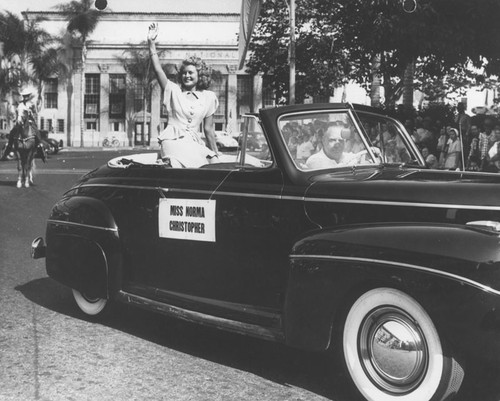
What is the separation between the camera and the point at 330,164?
458 cm

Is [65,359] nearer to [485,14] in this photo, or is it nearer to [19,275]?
[19,275]

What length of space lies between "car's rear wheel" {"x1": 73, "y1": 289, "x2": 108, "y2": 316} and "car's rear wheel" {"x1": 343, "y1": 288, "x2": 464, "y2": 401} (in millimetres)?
2438

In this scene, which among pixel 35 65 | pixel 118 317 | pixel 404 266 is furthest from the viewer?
pixel 35 65

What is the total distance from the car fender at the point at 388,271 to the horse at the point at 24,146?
47.5ft

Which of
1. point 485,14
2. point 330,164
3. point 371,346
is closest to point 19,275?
point 330,164

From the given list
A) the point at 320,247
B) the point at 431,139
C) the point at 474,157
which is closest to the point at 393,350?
the point at 320,247

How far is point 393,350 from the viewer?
148 inches

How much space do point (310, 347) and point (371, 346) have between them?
1.14 ft

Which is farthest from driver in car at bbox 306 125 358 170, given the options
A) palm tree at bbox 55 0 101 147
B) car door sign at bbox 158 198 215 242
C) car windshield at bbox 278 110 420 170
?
palm tree at bbox 55 0 101 147

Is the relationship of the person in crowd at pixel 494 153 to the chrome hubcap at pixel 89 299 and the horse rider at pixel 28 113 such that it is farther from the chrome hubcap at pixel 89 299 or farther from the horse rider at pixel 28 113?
the horse rider at pixel 28 113

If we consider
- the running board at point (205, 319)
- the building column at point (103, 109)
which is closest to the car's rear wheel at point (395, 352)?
the running board at point (205, 319)

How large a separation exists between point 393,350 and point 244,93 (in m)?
79.5

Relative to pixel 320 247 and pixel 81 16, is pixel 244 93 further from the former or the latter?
pixel 320 247

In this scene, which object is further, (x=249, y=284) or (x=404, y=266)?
(x=249, y=284)
